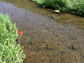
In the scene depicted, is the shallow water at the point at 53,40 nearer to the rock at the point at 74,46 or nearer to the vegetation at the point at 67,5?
the rock at the point at 74,46

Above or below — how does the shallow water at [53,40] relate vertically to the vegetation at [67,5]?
below

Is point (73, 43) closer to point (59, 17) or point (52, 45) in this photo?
point (52, 45)

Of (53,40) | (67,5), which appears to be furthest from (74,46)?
(67,5)

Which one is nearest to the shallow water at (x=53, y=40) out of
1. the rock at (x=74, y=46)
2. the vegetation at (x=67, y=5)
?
the rock at (x=74, y=46)

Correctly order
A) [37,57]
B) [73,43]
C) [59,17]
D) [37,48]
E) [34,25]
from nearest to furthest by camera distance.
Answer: [37,57] → [37,48] → [73,43] → [34,25] → [59,17]

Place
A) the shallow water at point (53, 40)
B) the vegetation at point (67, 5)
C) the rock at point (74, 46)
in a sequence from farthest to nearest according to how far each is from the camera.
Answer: the vegetation at point (67, 5), the rock at point (74, 46), the shallow water at point (53, 40)

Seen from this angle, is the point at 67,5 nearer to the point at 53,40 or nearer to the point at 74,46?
the point at 53,40

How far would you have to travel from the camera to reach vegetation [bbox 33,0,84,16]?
48.4ft

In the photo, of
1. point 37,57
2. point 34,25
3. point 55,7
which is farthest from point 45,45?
point 55,7

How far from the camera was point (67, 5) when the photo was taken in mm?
16125

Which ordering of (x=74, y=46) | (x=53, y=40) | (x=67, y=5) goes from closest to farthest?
(x=74, y=46)
(x=53, y=40)
(x=67, y=5)

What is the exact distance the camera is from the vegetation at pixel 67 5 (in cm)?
1475

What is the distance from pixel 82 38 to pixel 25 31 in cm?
424

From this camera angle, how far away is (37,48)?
7.79m
